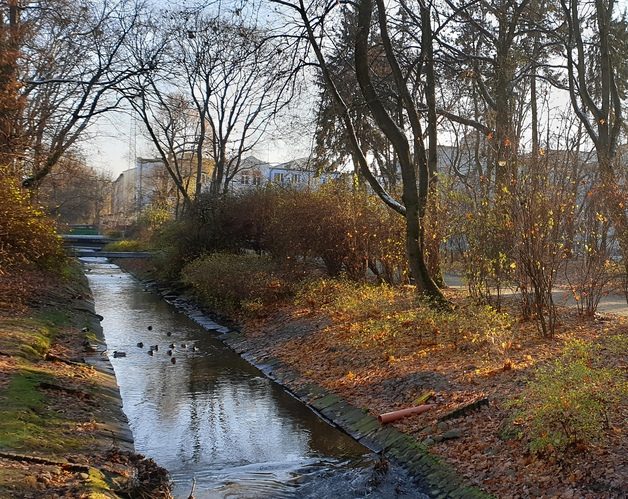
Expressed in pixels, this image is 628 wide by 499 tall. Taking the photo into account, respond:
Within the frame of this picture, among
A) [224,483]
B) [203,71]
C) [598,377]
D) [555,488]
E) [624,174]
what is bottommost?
[224,483]

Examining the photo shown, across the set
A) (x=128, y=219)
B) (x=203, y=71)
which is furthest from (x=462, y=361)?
(x=128, y=219)

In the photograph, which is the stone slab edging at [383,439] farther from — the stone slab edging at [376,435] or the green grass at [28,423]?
the green grass at [28,423]

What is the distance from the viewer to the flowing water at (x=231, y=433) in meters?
7.05

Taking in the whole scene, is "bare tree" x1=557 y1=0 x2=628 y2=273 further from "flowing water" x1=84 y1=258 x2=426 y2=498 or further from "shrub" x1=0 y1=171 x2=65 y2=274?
"shrub" x1=0 y1=171 x2=65 y2=274

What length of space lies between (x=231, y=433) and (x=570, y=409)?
15.3ft

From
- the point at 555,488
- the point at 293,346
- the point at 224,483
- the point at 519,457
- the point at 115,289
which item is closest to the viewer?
the point at 555,488

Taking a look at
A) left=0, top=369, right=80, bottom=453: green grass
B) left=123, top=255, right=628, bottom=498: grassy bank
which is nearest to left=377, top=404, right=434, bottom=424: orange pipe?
left=123, top=255, right=628, bottom=498: grassy bank

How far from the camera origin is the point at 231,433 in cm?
881

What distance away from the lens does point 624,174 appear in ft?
39.9

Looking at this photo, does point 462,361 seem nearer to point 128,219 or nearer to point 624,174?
point 624,174

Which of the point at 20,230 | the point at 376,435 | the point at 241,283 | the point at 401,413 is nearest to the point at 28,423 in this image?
the point at 376,435

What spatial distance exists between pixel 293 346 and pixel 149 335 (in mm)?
4878

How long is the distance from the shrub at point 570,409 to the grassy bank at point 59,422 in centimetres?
377

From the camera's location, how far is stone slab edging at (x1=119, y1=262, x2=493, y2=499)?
6.55 m
